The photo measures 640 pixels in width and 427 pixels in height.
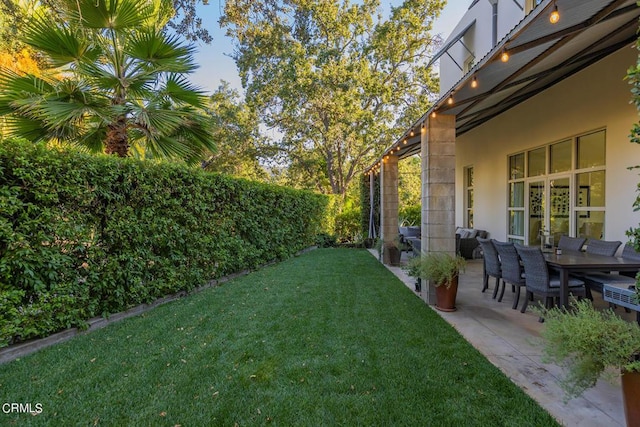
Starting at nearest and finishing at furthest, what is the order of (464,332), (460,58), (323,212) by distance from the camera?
(464,332) < (460,58) < (323,212)

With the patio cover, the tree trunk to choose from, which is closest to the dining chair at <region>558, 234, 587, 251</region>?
the patio cover

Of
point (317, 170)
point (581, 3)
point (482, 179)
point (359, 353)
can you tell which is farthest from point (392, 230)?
point (317, 170)

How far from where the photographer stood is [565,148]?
6.05 metres

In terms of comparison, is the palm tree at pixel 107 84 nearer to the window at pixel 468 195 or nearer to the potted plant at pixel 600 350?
the potted plant at pixel 600 350

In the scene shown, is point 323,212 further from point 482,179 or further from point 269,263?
point 482,179

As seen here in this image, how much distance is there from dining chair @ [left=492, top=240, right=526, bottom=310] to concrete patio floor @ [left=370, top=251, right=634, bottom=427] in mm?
361

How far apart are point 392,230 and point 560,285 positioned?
4727mm

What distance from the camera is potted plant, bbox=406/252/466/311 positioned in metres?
4.23

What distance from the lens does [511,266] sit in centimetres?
434

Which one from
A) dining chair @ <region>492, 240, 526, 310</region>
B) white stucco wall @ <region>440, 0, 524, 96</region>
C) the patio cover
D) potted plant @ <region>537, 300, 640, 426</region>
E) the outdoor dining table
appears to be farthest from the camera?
white stucco wall @ <region>440, 0, 524, 96</region>

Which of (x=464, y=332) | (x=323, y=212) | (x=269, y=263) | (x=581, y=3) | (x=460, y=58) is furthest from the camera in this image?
(x=323, y=212)

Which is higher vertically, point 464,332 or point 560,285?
point 560,285

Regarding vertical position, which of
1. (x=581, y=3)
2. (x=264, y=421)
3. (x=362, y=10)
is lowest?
(x=264, y=421)

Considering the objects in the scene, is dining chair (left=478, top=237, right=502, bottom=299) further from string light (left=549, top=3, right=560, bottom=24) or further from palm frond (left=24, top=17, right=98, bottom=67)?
palm frond (left=24, top=17, right=98, bottom=67)
